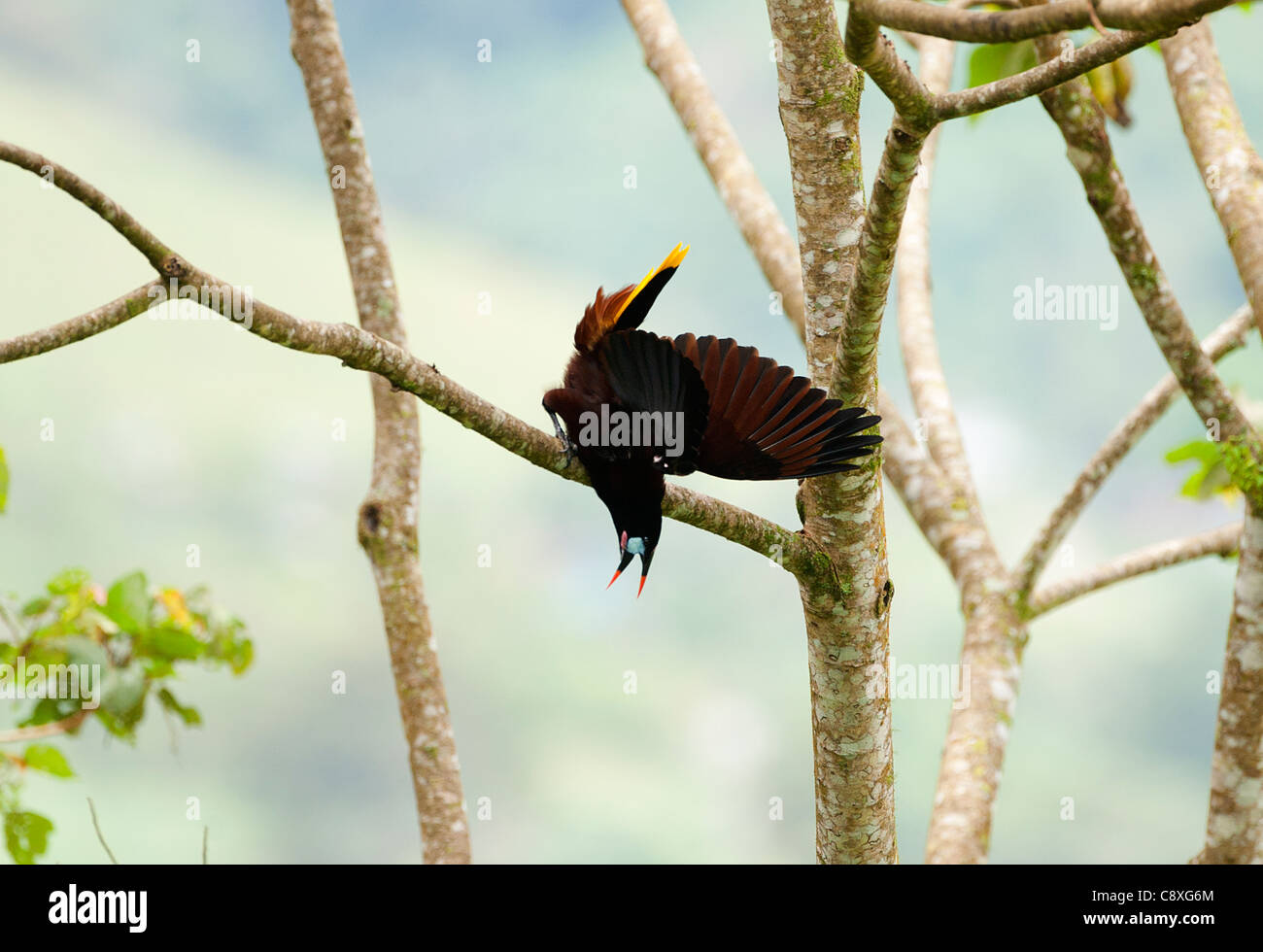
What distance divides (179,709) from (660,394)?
2204mm

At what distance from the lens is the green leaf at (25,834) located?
3.08m

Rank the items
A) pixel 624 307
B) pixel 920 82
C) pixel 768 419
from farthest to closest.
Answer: pixel 624 307
pixel 768 419
pixel 920 82

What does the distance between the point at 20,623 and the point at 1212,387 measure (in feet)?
12.2

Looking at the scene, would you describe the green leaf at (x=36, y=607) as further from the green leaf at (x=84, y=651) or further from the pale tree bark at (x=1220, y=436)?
the pale tree bark at (x=1220, y=436)

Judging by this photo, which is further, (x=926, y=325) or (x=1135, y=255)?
(x=926, y=325)

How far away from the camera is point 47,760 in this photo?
316 cm

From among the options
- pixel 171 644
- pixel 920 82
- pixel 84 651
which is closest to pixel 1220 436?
pixel 920 82

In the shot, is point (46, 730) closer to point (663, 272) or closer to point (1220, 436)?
point (663, 272)

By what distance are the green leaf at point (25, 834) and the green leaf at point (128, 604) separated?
57cm

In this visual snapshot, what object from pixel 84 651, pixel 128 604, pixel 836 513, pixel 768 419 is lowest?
pixel 84 651

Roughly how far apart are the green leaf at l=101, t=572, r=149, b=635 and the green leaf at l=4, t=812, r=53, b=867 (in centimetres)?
57

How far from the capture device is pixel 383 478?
11.6 ft

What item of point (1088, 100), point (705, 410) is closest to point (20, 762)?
point (705, 410)
